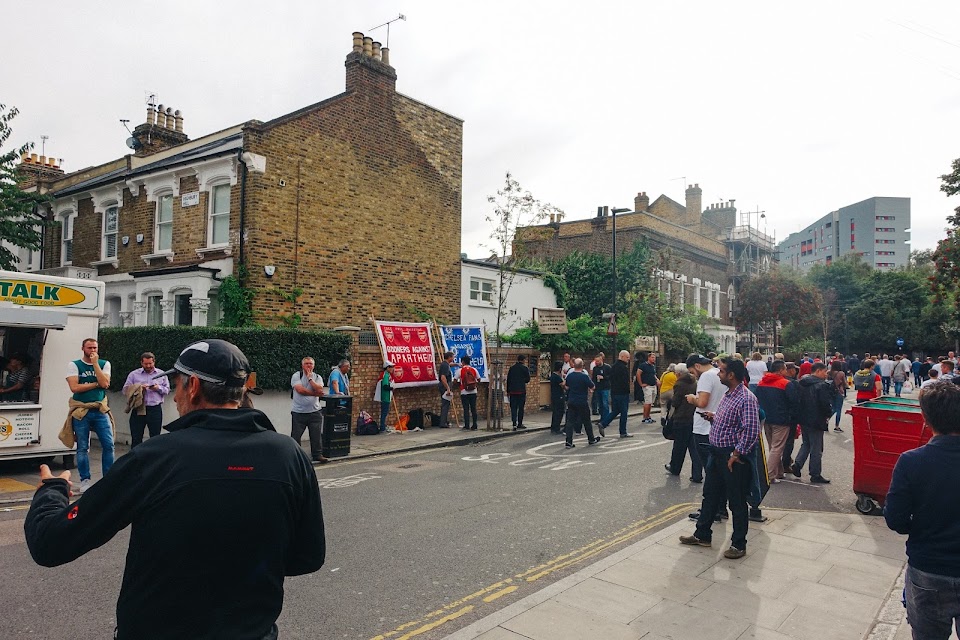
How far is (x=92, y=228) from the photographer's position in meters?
20.8

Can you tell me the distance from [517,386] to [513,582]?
10868 millimetres

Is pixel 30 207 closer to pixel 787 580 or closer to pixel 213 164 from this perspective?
pixel 213 164

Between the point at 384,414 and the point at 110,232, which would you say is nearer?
the point at 384,414

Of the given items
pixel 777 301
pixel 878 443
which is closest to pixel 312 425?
pixel 878 443

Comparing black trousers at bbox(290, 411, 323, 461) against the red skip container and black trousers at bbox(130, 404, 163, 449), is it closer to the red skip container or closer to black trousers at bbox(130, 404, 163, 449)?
black trousers at bbox(130, 404, 163, 449)

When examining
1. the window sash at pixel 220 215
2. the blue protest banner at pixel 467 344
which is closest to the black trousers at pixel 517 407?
the blue protest banner at pixel 467 344

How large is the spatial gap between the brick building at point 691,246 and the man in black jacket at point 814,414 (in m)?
19.0

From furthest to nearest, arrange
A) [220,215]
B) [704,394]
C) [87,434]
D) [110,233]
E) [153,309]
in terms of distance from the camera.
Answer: [110,233] → [153,309] → [220,215] → [87,434] → [704,394]

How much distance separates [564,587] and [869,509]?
5.07 meters

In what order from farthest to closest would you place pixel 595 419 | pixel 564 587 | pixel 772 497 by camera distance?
1. pixel 595 419
2. pixel 772 497
3. pixel 564 587

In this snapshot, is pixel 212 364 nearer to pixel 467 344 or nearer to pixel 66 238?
pixel 467 344

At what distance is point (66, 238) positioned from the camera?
2183 cm

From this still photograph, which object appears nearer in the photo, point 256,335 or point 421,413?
point 256,335

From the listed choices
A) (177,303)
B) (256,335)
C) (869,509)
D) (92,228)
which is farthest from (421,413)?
(92,228)
